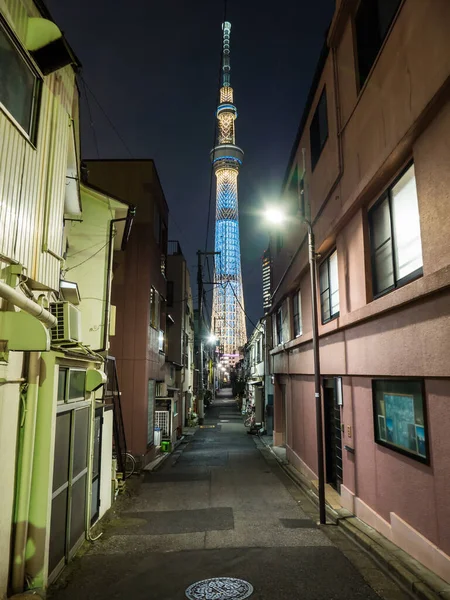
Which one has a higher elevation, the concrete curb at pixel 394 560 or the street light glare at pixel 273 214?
the street light glare at pixel 273 214

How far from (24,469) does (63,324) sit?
8.02 feet

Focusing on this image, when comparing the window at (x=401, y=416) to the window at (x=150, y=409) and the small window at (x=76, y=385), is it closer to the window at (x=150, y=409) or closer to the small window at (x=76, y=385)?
the small window at (x=76, y=385)

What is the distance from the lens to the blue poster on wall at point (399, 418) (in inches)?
256

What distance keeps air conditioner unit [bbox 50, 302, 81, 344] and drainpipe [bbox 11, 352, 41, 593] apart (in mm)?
1077

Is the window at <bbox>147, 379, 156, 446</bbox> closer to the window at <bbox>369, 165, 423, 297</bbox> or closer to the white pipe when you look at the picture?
the white pipe

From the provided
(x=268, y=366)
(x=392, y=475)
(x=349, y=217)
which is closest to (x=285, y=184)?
(x=349, y=217)

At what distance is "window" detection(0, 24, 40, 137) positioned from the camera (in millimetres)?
5625

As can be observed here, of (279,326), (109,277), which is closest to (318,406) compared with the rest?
(109,277)

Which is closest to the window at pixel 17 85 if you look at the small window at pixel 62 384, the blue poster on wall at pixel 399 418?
the small window at pixel 62 384

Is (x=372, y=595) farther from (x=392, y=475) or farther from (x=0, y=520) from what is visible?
(x=0, y=520)

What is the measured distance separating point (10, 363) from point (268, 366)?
21.3 metres

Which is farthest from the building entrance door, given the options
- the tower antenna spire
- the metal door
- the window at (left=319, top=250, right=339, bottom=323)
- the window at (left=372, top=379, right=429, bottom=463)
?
the tower antenna spire

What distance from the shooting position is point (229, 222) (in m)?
108

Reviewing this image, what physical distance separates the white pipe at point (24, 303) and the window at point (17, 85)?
267cm
